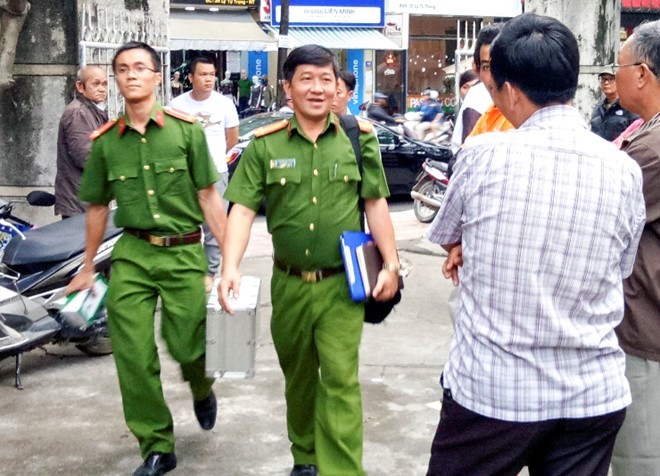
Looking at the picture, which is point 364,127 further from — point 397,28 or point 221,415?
point 397,28

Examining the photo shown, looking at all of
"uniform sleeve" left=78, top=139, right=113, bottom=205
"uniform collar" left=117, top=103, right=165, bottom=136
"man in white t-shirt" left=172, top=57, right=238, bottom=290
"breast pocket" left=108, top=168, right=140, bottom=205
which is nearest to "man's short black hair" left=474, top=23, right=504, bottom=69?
"uniform collar" left=117, top=103, right=165, bottom=136

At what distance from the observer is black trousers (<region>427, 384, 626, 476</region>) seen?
2564 millimetres

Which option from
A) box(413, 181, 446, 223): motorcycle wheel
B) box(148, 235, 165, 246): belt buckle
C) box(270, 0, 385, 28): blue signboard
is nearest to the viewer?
box(148, 235, 165, 246): belt buckle

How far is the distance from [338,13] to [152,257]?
2334 centimetres

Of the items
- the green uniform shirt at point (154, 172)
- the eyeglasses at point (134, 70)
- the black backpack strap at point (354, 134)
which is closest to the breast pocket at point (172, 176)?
the green uniform shirt at point (154, 172)

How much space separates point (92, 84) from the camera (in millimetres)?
7223

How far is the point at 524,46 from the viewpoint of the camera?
2.53 metres

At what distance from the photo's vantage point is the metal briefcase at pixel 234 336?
13.8ft

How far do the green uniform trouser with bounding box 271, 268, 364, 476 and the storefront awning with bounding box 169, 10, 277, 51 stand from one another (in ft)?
67.0

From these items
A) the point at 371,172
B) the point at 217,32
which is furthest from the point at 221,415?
the point at 217,32

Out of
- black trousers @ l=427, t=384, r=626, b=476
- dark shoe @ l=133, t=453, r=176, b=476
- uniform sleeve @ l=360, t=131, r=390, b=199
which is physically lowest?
dark shoe @ l=133, t=453, r=176, b=476

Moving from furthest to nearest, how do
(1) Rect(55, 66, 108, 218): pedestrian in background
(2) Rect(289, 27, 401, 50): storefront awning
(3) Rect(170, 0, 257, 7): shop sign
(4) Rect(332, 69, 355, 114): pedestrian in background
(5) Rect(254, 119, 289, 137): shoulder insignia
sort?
1. (2) Rect(289, 27, 401, 50): storefront awning
2. (3) Rect(170, 0, 257, 7): shop sign
3. (1) Rect(55, 66, 108, 218): pedestrian in background
4. (4) Rect(332, 69, 355, 114): pedestrian in background
5. (5) Rect(254, 119, 289, 137): shoulder insignia

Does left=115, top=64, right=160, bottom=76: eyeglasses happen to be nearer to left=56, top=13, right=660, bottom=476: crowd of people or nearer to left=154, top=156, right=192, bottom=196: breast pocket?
left=56, top=13, right=660, bottom=476: crowd of people

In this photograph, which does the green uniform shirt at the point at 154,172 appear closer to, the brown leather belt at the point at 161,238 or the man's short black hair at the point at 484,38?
the brown leather belt at the point at 161,238
